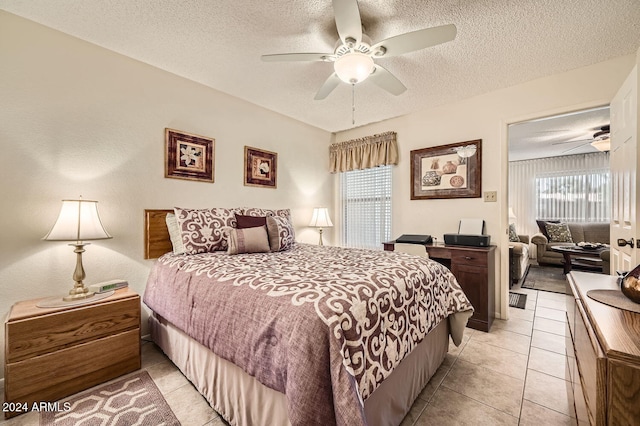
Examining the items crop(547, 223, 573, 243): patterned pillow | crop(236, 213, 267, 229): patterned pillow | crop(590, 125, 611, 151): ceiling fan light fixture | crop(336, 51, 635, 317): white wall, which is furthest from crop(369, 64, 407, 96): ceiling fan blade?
crop(547, 223, 573, 243): patterned pillow

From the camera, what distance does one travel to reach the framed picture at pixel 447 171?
2996mm

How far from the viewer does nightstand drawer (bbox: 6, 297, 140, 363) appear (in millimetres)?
1450

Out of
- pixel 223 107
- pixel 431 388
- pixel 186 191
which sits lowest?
pixel 431 388

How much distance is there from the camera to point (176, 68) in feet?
7.97

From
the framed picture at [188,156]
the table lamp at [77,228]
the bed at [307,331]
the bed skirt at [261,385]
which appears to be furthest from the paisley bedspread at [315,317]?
the framed picture at [188,156]

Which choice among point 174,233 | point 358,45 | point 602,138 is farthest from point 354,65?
point 602,138

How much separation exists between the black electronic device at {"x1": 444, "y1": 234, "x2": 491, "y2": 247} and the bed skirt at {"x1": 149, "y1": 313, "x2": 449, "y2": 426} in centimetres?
113

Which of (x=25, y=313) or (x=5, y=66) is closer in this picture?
(x=25, y=313)

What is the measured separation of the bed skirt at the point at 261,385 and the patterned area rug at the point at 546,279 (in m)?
3.02

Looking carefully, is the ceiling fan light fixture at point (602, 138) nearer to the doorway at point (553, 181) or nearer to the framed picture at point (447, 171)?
the doorway at point (553, 181)

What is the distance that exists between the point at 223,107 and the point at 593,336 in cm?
327

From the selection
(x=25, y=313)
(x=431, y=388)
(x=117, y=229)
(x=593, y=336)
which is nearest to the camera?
(x=593, y=336)

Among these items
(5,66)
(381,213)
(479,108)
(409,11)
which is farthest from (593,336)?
(5,66)

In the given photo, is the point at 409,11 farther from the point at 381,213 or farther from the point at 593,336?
the point at 381,213
